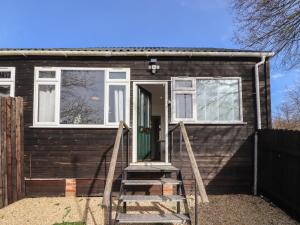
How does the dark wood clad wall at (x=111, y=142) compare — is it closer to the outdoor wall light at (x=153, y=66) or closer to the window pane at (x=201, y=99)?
the outdoor wall light at (x=153, y=66)

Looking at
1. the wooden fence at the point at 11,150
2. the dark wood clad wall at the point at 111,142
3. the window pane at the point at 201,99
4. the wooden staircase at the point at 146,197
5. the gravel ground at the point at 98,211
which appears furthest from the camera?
the window pane at the point at 201,99

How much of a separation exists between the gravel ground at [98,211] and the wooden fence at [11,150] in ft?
0.96

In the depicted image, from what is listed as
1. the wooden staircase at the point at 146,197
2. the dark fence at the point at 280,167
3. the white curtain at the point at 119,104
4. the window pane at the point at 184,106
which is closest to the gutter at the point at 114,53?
the white curtain at the point at 119,104

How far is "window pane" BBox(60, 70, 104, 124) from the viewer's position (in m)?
7.65

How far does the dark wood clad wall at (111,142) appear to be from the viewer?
7.55m

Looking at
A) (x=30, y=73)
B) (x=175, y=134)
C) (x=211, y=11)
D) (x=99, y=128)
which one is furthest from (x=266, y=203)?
(x=211, y=11)

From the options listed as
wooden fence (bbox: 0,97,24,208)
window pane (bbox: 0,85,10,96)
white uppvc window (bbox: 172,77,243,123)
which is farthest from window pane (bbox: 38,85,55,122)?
white uppvc window (bbox: 172,77,243,123)

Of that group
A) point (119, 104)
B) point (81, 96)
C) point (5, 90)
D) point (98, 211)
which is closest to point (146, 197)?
point (98, 211)

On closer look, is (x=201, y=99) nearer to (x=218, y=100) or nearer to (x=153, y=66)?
(x=218, y=100)

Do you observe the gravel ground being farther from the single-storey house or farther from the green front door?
the green front door

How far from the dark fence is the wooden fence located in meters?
5.92

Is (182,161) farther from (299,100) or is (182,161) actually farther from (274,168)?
(299,100)

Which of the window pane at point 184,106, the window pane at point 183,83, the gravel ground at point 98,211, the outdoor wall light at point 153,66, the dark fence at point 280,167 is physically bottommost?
the gravel ground at point 98,211

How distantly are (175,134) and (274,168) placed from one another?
2445 millimetres
